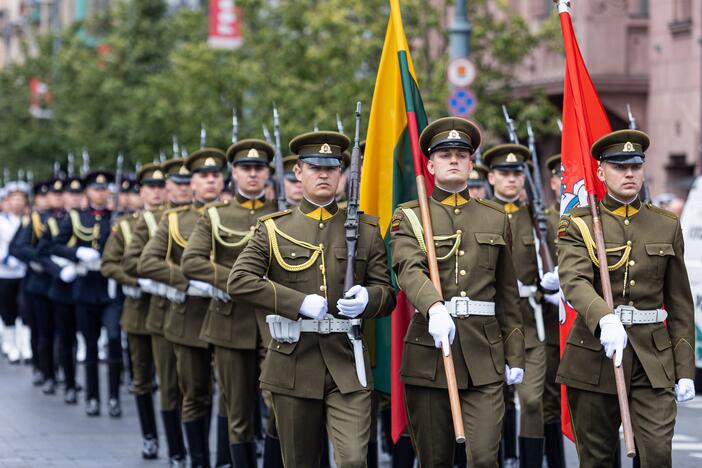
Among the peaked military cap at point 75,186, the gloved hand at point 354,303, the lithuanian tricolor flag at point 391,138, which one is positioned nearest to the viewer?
the gloved hand at point 354,303

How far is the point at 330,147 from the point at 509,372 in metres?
1.48

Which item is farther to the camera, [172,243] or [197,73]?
[197,73]

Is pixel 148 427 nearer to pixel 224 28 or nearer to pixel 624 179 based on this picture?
pixel 624 179

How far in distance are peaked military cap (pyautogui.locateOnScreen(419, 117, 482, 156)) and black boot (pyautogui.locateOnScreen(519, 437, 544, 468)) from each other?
106 inches

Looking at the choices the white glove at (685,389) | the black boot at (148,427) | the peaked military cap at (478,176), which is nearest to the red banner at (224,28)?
the peaked military cap at (478,176)

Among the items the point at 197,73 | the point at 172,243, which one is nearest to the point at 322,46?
the point at 197,73

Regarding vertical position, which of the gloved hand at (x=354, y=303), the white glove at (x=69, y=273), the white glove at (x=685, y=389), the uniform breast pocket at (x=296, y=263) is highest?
the uniform breast pocket at (x=296, y=263)

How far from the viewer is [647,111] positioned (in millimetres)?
27828

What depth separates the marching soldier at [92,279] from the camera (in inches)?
576

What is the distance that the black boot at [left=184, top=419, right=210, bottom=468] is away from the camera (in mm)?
10859

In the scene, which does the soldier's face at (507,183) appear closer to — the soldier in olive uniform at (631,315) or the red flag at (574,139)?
the red flag at (574,139)

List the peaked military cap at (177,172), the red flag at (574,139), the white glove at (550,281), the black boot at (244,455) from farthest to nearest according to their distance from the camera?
the peaked military cap at (177,172), the white glove at (550,281), the black boot at (244,455), the red flag at (574,139)

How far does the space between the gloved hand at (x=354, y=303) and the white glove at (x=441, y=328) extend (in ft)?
1.25

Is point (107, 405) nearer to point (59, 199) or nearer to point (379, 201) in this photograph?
point (59, 199)
